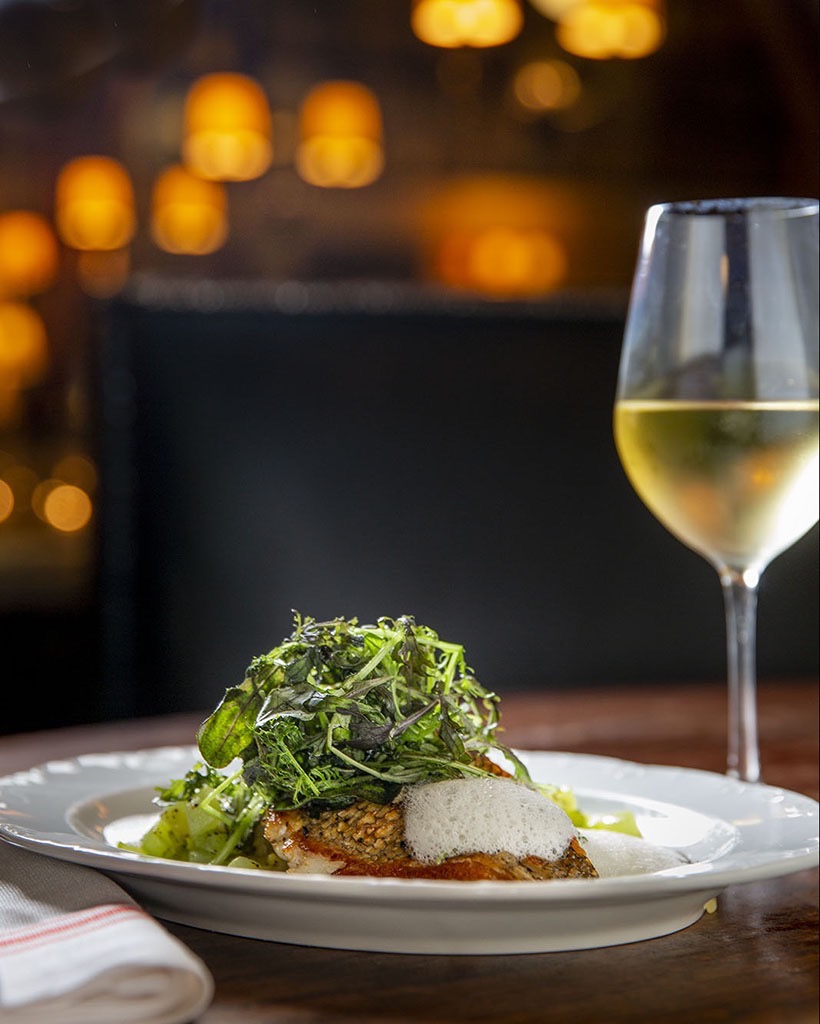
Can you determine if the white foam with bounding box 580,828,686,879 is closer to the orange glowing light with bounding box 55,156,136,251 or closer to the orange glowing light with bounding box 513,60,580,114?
the orange glowing light with bounding box 55,156,136,251

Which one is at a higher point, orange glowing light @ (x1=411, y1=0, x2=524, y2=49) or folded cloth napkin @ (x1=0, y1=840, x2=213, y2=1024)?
orange glowing light @ (x1=411, y1=0, x2=524, y2=49)

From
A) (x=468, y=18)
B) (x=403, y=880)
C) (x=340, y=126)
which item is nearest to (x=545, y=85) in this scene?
(x=340, y=126)

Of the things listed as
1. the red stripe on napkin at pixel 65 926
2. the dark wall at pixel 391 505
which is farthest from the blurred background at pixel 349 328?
the red stripe on napkin at pixel 65 926

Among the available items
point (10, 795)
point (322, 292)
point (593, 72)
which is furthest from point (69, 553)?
point (10, 795)

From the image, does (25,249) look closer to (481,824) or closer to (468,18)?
(468,18)

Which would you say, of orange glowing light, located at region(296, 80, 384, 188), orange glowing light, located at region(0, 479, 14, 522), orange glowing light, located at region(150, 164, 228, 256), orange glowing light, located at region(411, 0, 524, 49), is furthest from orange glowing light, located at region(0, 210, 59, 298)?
orange glowing light, located at region(411, 0, 524, 49)

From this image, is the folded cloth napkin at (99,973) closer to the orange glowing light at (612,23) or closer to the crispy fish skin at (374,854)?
the crispy fish skin at (374,854)
